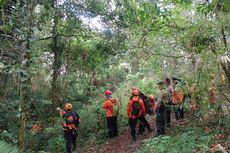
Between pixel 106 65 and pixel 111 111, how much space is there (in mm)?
5385

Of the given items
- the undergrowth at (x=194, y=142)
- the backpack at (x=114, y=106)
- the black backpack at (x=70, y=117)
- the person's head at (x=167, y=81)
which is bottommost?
the undergrowth at (x=194, y=142)

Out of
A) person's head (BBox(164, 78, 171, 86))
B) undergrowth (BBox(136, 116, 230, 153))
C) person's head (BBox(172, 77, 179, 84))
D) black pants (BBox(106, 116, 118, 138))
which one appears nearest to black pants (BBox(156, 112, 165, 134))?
undergrowth (BBox(136, 116, 230, 153))

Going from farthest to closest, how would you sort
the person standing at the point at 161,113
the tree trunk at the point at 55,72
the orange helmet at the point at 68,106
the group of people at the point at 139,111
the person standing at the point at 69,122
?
the tree trunk at the point at 55,72, the person standing at the point at 69,122, the orange helmet at the point at 68,106, the person standing at the point at 161,113, the group of people at the point at 139,111

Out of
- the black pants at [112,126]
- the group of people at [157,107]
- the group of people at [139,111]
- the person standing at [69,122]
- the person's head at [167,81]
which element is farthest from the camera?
the black pants at [112,126]

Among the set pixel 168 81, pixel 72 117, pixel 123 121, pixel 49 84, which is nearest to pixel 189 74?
pixel 168 81

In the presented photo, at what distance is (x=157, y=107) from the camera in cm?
1052

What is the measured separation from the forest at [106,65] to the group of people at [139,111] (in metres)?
0.33

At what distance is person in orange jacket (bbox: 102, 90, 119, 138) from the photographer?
12.1 meters

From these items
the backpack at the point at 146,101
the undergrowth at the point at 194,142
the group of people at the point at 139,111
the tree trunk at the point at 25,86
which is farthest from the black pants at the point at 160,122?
the tree trunk at the point at 25,86

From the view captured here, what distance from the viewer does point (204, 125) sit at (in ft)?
32.5

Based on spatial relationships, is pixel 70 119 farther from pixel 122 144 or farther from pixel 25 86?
pixel 25 86

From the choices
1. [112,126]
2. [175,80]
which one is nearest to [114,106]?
[112,126]

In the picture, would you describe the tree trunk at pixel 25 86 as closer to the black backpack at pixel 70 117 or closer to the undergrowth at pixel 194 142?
the black backpack at pixel 70 117

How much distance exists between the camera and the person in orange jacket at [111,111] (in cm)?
1212
